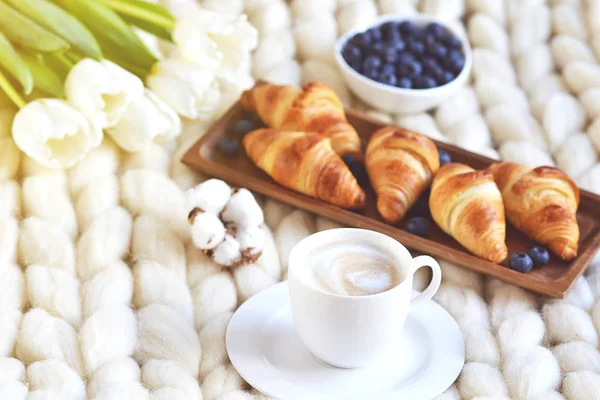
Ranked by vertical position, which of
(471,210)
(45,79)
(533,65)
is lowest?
(533,65)

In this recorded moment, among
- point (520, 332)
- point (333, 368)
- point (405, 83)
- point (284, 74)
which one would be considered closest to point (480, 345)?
point (520, 332)

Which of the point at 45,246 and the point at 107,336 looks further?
the point at 45,246

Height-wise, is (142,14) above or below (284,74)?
above

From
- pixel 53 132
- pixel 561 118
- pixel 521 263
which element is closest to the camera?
pixel 521 263

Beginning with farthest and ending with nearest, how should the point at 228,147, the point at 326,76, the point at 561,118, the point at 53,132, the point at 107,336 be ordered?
Answer: the point at 326,76 < the point at 561,118 < the point at 228,147 < the point at 53,132 < the point at 107,336

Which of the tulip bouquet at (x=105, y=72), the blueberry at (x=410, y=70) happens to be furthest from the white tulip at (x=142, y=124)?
the blueberry at (x=410, y=70)

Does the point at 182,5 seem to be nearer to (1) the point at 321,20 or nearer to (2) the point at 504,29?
(1) the point at 321,20

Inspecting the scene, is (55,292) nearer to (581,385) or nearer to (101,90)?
(101,90)

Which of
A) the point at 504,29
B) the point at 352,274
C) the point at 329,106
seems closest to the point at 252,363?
the point at 352,274
